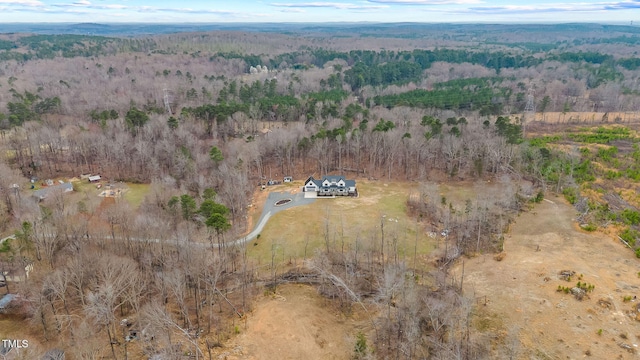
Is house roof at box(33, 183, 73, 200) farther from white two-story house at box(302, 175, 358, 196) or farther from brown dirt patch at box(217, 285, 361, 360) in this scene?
brown dirt patch at box(217, 285, 361, 360)

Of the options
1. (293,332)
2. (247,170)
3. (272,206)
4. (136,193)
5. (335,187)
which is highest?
(247,170)

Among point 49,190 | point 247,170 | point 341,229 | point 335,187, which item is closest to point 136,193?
point 49,190

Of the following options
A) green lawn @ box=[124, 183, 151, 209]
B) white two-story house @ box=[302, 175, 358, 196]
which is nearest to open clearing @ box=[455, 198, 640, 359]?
white two-story house @ box=[302, 175, 358, 196]

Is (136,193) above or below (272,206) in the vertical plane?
below

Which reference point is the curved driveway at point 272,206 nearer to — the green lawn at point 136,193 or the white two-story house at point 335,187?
the white two-story house at point 335,187

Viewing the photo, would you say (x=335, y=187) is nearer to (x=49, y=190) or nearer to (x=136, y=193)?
(x=136, y=193)

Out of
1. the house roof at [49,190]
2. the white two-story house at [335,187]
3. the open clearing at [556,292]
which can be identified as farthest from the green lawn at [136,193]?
the open clearing at [556,292]
